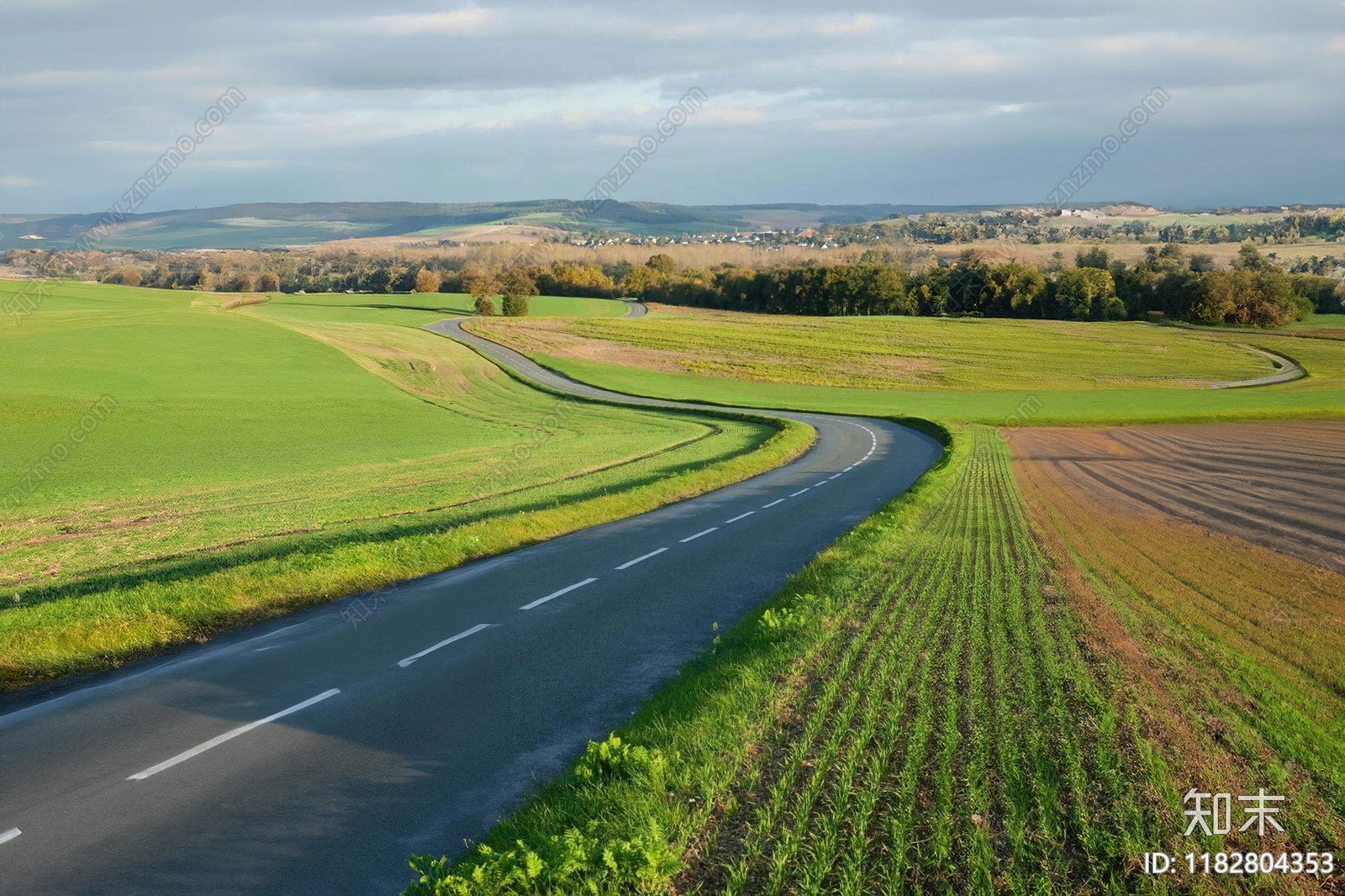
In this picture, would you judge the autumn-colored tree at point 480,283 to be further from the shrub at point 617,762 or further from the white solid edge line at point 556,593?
the shrub at point 617,762

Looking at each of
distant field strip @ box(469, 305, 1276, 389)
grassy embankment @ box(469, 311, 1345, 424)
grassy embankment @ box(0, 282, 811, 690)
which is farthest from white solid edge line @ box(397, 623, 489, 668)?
distant field strip @ box(469, 305, 1276, 389)

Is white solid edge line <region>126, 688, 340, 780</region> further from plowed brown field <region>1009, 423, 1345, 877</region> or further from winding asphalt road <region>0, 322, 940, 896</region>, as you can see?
plowed brown field <region>1009, 423, 1345, 877</region>

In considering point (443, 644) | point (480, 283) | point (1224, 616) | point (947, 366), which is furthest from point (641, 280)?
point (443, 644)

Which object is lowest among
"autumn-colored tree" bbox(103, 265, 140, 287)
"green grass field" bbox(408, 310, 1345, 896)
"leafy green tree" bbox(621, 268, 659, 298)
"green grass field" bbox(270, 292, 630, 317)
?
"green grass field" bbox(408, 310, 1345, 896)

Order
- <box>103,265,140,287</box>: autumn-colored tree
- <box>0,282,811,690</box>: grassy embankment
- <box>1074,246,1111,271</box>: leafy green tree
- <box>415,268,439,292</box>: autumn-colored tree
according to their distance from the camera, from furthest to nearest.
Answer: <box>415,268,439,292</box>: autumn-colored tree, <box>103,265,140,287</box>: autumn-colored tree, <box>1074,246,1111,271</box>: leafy green tree, <box>0,282,811,690</box>: grassy embankment

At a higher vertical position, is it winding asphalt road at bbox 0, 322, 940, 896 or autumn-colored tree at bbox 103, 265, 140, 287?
autumn-colored tree at bbox 103, 265, 140, 287

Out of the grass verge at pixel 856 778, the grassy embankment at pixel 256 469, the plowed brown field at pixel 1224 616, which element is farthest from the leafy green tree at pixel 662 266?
the grass verge at pixel 856 778
